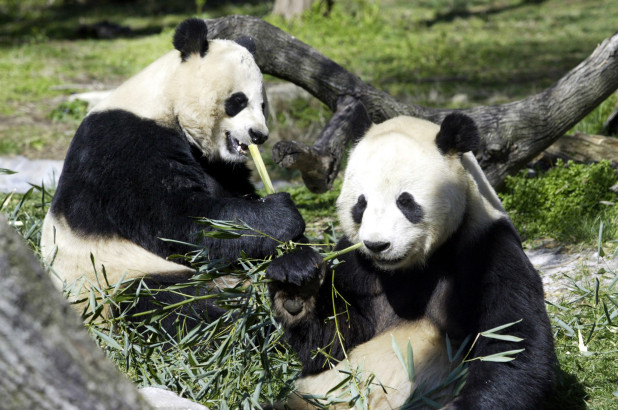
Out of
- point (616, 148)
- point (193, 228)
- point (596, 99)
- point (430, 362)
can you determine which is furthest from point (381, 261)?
point (616, 148)

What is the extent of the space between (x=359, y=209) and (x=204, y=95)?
5.82ft

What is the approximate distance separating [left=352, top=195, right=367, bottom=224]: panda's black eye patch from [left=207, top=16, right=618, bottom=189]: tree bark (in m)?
2.91

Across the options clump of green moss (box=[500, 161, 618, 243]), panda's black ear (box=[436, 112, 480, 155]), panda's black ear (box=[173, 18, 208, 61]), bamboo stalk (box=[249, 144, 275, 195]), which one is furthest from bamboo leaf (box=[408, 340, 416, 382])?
clump of green moss (box=[500, 161, 618, 243])

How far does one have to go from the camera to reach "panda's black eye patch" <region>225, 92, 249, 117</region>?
4.60 meters

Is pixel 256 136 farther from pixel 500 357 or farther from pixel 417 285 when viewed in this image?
pixel 500 357

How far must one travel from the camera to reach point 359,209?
125 inches

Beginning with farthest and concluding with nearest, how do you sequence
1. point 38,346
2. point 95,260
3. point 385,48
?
point 385,48 < point 95,260 < point 38,346

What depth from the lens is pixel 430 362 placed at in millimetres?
3207

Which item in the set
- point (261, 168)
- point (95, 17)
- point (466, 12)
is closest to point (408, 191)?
point (261, 168)

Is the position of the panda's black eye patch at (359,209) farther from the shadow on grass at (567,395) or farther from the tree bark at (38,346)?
the tree bark at (38,346)

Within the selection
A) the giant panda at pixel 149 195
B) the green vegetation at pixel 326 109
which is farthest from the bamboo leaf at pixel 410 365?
the giant panda at pixel 149 195

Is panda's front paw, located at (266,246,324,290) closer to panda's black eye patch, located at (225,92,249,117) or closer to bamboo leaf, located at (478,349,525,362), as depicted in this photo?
bamboo leaf, located at (478,349,525,362)

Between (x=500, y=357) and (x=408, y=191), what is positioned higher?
(x=408, y=191)

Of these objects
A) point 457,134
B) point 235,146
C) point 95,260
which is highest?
point 457,134
